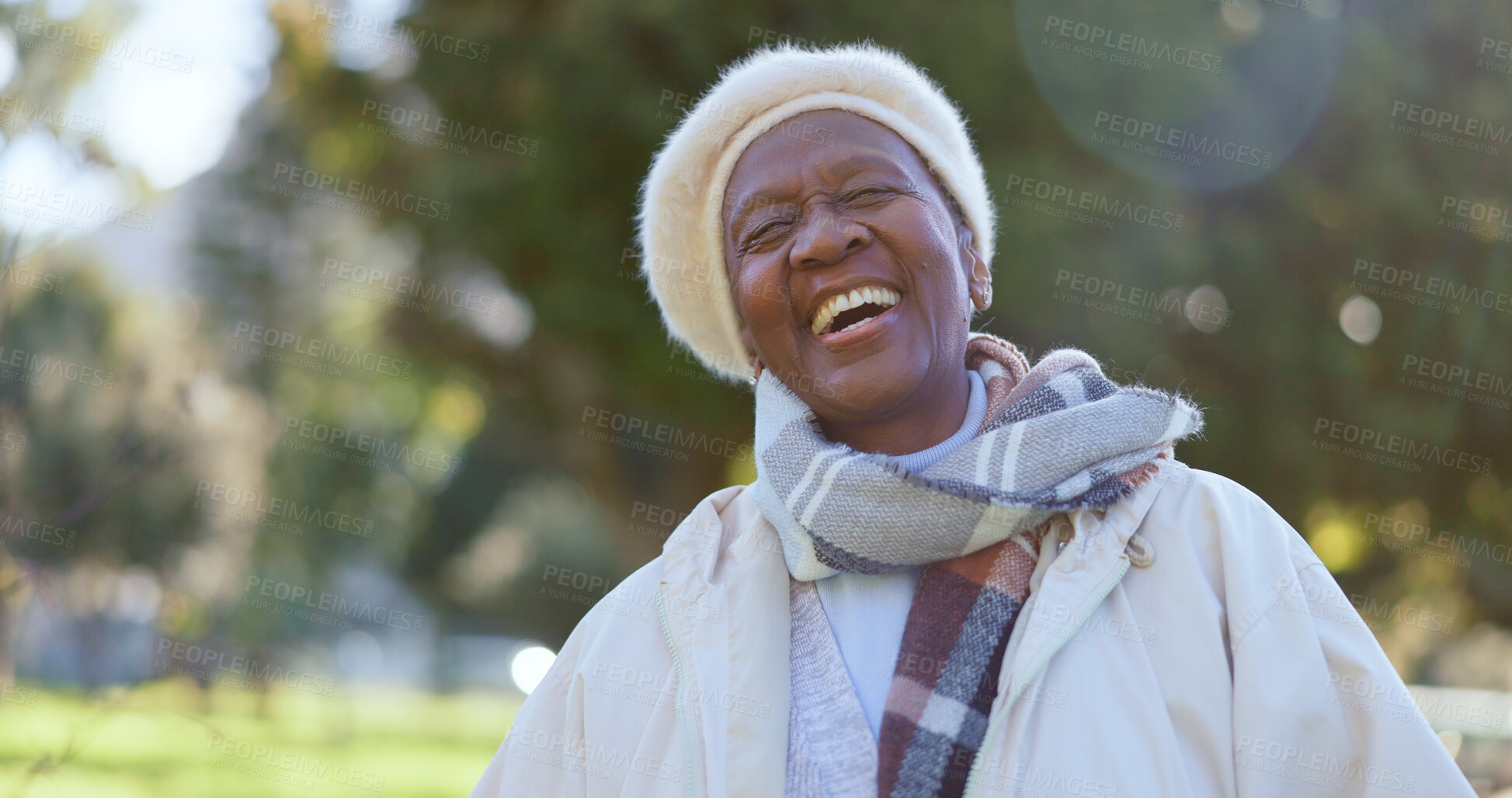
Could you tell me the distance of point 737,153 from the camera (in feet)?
7.79

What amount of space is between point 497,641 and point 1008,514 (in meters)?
28.0

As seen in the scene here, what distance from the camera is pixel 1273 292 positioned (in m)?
8.25

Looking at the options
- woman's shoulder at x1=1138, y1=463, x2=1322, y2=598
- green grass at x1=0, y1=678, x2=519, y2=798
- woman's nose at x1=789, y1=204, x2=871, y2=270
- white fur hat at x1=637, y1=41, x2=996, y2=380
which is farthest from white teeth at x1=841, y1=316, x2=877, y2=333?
green grass at x1=0, y1=678, x2=519, y2=798

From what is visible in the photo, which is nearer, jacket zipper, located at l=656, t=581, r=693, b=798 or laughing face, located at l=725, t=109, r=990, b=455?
jacket zipper, located at l=656, t=581, r=693, b=798

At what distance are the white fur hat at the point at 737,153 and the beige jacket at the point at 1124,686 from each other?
2.36ft

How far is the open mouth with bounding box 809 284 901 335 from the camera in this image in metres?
2.10

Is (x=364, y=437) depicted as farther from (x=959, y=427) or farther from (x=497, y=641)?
(x=959, y=427)

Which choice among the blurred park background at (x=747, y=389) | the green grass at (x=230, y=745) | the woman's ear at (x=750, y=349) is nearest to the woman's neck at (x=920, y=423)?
the woman's ear at (x=750, y=349)

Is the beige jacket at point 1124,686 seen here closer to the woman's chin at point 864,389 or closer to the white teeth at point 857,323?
the woman's chin at point 864,389

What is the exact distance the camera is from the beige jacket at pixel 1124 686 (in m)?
1.62

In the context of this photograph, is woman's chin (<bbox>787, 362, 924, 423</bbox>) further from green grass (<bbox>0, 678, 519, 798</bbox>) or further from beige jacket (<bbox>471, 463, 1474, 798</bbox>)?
green grass (<bbox>0, 678, 519, 798</bbox>)

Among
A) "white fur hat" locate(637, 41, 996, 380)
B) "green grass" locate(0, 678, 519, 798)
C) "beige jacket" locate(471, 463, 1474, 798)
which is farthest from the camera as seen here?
"green grass" locate(0, 678, 519, 798)

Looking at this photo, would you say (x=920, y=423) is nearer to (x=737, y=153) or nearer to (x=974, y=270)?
(x=974, y=270)

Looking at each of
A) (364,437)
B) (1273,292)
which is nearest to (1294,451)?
(1273,292)
